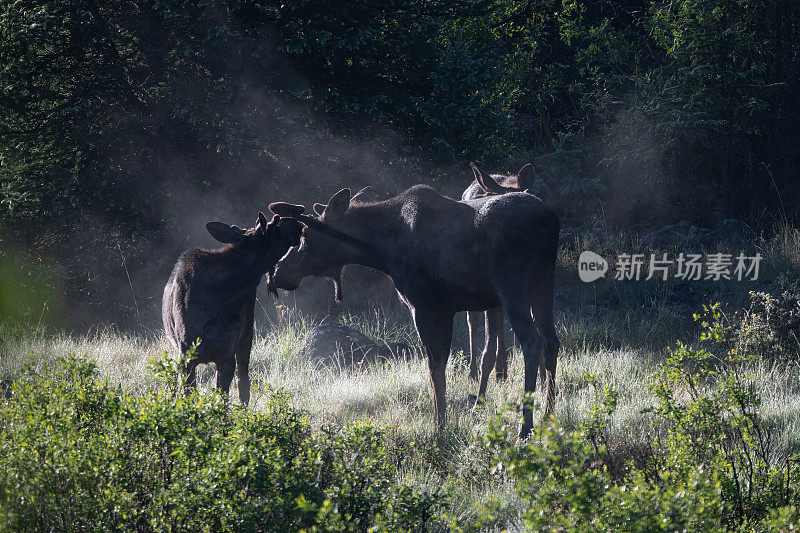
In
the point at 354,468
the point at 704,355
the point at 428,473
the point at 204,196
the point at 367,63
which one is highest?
the point at 367,63

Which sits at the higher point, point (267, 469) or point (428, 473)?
point (267, 469)

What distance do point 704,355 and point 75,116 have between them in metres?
10.8

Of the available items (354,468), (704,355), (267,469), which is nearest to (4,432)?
(267,469)

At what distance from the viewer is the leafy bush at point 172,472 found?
3508 millimetres

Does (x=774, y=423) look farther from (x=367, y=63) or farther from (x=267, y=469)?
(x=367, y=63)

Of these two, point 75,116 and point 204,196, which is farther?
point 204,196

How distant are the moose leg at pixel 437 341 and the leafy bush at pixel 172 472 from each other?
2193mm

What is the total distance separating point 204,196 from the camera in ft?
42.7

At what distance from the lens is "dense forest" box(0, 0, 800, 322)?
1177cm

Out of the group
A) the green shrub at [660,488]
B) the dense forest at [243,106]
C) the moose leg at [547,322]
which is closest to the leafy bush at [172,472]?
the green shrub at [660,488]

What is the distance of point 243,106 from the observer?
12.2 meters

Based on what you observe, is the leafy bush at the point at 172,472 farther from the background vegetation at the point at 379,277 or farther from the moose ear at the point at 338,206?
the moose ear at the point at 338,206

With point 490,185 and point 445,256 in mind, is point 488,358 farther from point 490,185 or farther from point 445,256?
point 490,185

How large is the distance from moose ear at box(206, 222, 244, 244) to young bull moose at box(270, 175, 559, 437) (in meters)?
0.49
